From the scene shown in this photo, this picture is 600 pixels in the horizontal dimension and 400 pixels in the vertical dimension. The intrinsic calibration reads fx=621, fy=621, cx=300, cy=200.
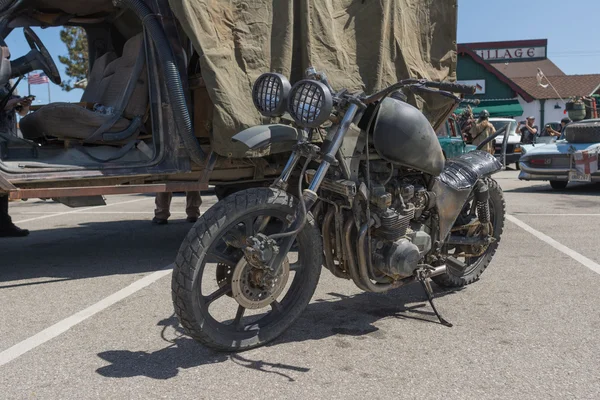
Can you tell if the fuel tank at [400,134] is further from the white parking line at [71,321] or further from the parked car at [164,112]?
the white parking line at [71,321]

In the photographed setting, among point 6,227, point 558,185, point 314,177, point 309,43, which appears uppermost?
point 309,43

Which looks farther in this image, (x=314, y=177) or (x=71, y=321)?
(x=71, y=321)

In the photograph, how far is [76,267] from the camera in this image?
20.4 ft

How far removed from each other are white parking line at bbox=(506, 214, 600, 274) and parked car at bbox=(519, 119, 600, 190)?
14.2 feet

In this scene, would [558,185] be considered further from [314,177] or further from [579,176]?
[314,177]

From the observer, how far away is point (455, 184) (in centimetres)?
450

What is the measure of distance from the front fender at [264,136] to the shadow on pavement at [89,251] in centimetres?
291

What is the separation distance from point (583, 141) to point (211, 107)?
9.87 m

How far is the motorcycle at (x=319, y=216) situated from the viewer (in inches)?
134

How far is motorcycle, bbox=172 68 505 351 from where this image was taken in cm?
341

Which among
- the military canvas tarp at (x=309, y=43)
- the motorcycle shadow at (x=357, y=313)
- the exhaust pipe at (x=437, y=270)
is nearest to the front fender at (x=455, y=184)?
the exhaust pipe at (x=437, y=270)

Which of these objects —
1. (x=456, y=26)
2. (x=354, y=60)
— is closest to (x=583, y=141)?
(x=456, y=26)

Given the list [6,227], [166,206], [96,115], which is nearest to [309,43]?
[96,115]

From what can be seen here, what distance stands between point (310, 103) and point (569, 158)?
10.8m
